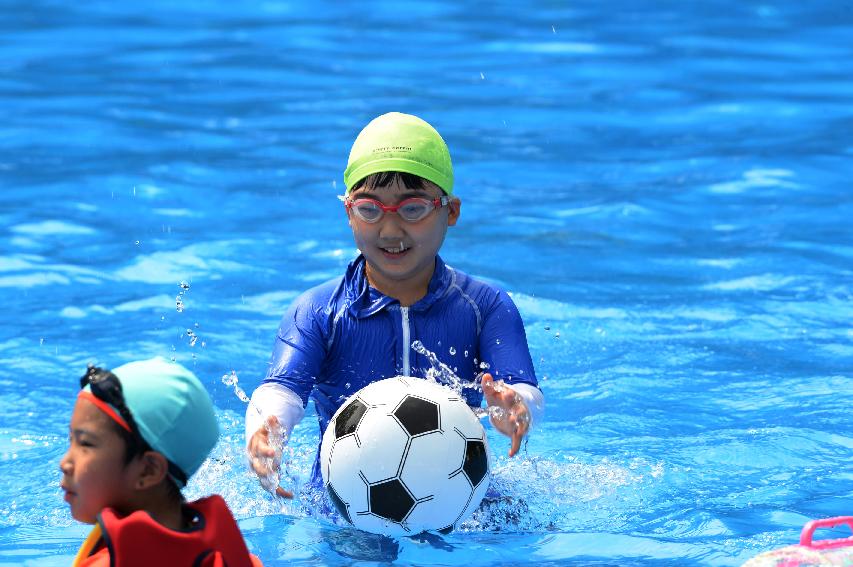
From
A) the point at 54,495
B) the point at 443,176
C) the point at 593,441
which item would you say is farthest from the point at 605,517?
the point at 54,495

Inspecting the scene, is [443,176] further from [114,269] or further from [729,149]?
[729,149]

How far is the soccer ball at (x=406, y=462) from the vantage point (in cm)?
450

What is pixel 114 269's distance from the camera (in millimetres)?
8508

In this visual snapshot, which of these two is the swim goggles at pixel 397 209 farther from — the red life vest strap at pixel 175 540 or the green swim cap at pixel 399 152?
the red life vest strap at pixel 175 540

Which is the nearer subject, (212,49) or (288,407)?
(288,407)

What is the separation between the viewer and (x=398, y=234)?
5008mm

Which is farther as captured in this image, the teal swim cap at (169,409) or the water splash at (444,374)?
the water splash at (444,374)

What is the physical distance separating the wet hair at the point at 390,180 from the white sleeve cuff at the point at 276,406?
0.81 m

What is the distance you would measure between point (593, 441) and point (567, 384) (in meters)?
0.76

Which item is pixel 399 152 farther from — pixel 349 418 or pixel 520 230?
pixel 520 230

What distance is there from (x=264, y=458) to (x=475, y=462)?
2.33 feet

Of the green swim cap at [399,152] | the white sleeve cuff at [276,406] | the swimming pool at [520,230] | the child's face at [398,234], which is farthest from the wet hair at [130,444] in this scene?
the green swim cap at [399,152]

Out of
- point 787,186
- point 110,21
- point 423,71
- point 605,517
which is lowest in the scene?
point 605,517

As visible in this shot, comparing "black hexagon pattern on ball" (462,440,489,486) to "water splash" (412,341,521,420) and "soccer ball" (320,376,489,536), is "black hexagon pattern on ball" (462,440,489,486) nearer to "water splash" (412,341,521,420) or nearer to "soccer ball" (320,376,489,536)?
"soccer ball" (320,376,489,536)
